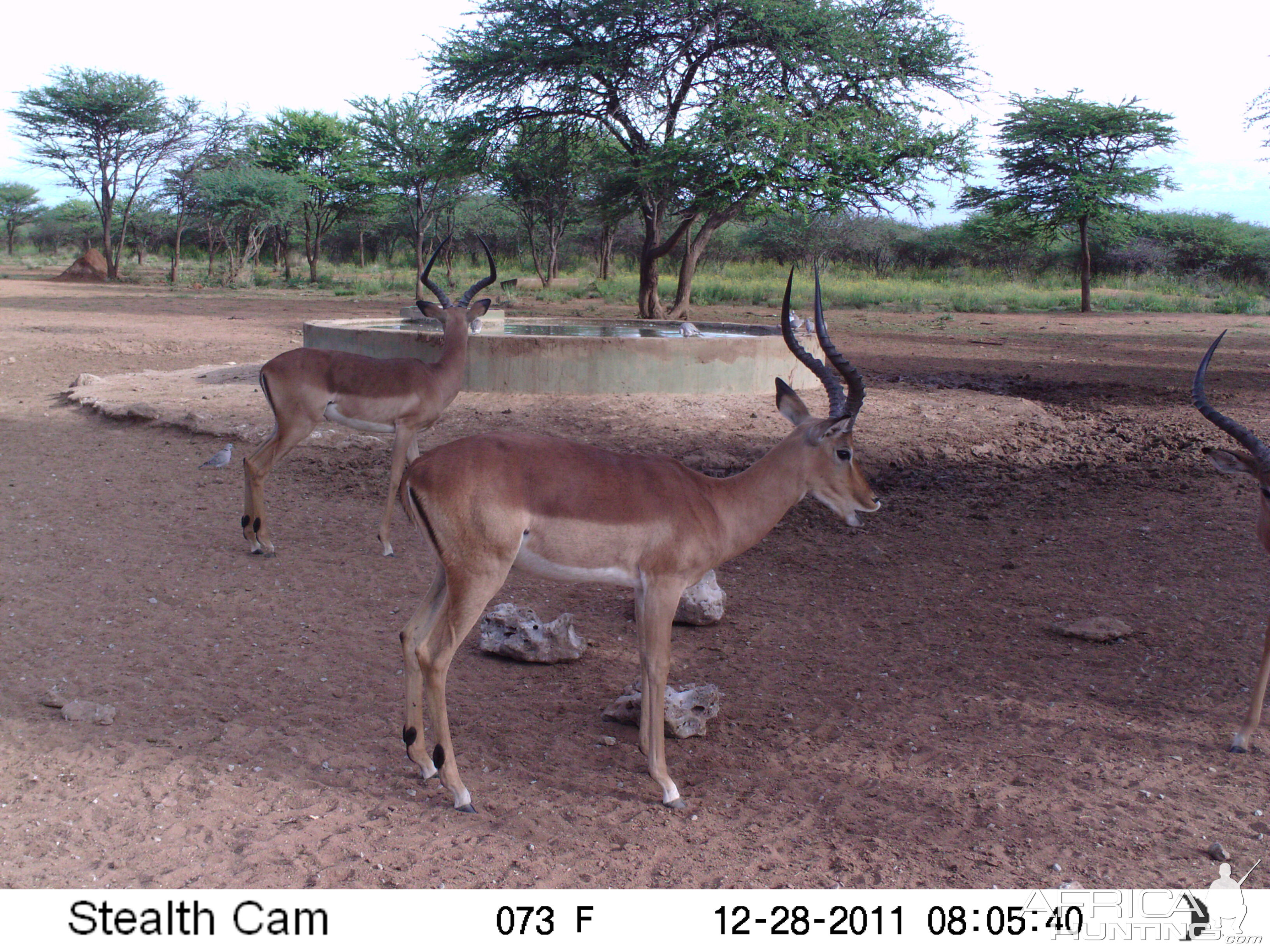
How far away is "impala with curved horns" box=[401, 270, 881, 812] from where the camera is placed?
11.5 ft

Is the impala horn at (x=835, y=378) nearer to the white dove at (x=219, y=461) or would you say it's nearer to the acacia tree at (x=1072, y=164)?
the white dove at (x=219, y=461)

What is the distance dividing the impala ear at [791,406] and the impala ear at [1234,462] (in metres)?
1.62

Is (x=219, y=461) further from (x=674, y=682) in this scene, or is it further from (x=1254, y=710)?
(x=1254, y=710)

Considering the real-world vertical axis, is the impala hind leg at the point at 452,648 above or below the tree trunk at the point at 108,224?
below

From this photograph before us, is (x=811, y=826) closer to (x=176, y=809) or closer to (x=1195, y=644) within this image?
(x=176, y=809)

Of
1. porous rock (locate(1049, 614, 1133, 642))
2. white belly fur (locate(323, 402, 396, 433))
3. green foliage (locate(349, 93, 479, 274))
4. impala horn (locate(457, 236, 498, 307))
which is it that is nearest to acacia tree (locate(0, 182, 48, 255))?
green foliage (locate(349, 93, 479, 274))

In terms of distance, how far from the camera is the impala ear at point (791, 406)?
14.5 ft

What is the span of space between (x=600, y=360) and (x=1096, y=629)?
6.61 meters

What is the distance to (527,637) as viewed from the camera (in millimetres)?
4914

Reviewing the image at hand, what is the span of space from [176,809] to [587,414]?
694 centimetres

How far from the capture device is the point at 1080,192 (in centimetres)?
2678

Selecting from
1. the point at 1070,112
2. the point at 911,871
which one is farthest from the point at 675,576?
the point at 1070,112

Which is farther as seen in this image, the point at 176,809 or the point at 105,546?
the point at 105,546

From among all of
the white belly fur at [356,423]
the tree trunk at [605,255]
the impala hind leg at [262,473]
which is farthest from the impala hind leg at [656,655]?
the tree trunk at [605,255]
